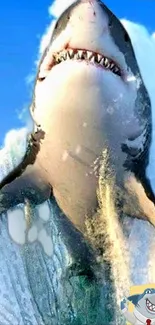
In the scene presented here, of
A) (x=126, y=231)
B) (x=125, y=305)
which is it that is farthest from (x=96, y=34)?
(x=125, y=305)

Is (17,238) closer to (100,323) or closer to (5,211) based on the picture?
(5,211)

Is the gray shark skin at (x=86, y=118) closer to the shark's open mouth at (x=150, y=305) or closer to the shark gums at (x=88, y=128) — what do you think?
the shark gums at (x=88, y=128)

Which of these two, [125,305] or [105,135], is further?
[125,305]

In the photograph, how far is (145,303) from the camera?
820 centimetres

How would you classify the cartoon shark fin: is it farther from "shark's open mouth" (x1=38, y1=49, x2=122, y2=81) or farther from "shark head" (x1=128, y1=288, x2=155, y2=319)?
"shark's open mouth" (x1=38, y1=49, x2=122, y2=81)

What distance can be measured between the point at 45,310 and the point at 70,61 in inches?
156

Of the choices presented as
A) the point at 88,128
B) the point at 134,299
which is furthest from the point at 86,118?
the point at 134,299

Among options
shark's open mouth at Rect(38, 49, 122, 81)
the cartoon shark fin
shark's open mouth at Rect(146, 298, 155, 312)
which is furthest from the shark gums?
shark's open mouth at Rect(146, 298, 155, 312)

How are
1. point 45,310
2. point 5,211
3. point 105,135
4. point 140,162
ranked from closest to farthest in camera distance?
point 105,135 < point 140,162 < point 5,211 < point 45,310

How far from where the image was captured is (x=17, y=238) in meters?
9.72

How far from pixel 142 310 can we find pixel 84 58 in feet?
10.0

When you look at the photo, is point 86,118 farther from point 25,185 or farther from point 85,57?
point 25,185

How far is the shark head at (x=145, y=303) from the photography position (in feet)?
26.8

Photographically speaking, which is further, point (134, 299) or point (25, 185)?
point (25, 185)
